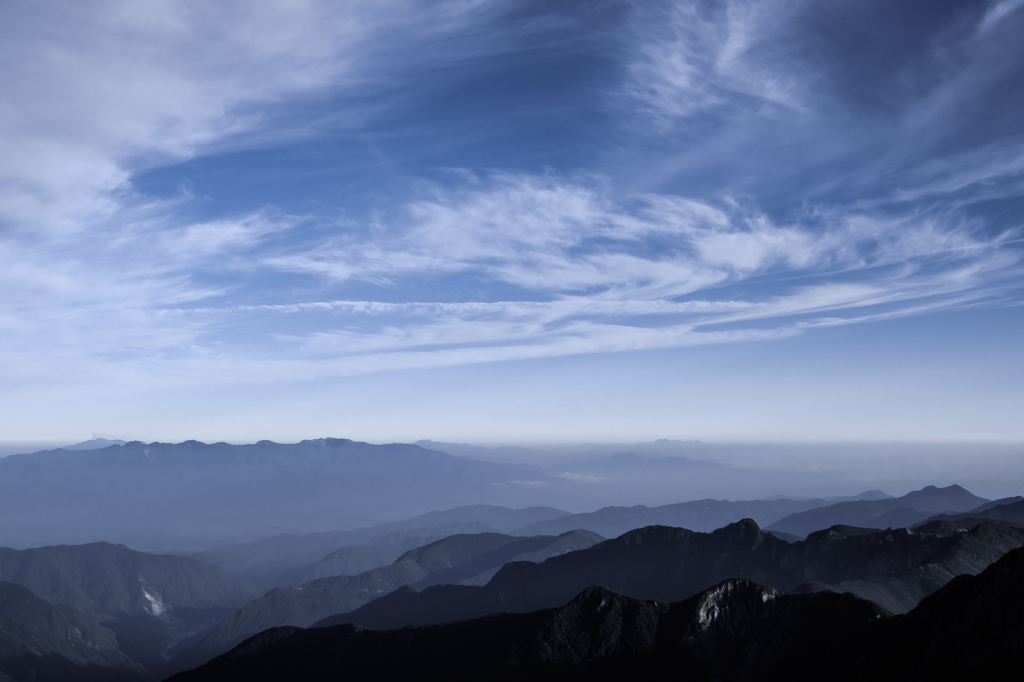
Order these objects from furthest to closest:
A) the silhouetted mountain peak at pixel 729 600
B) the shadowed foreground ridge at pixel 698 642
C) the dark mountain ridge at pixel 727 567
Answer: the dark mountain ridge at pixel 727 567 → the silhouetted mountain peak at pixel 729 600 → the shadowed foreground ridge at pixel 698 642

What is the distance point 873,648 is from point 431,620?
11573cm

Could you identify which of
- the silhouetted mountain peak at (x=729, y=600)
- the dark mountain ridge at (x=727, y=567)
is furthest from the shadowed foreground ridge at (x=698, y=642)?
the dark mountain ridge at (x=727, y=567)

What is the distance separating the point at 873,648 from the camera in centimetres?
6756

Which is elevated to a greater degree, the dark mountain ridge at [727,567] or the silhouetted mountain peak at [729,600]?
the silhouetted mountain peak at [729,600]

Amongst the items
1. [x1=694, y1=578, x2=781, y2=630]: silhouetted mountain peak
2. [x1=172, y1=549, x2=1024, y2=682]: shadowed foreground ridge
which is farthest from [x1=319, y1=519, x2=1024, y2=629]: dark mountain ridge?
[x1=172, y1=549, x2=1024, y2=682]: shadowed foreground ridge

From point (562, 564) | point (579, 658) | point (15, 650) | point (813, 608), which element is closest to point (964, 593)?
point (813, 608)

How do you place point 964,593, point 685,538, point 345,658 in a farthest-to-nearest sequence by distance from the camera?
point 685,538, point 345,658, point 964,593

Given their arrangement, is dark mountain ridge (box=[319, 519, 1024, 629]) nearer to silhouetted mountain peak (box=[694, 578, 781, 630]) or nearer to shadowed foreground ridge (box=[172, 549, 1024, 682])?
silhouetted mountain peak (box=[694, 578, 781, 630])

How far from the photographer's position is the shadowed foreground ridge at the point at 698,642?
191 ft

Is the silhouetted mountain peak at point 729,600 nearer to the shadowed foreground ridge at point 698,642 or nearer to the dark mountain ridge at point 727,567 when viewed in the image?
the shadowed foreground ridge at point 698,642

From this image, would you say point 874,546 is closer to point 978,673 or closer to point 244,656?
point 978,673

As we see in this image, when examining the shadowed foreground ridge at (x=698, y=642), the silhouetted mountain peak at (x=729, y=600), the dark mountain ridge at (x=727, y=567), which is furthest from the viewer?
A: the dark mountain ridge at (x=727, y=567)

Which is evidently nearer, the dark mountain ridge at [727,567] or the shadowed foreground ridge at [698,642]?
the shadowed foreground ridge at [698,642]

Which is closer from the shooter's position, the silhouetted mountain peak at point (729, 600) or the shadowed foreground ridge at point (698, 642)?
the shadowed foreground ridge at point (698, 642)
